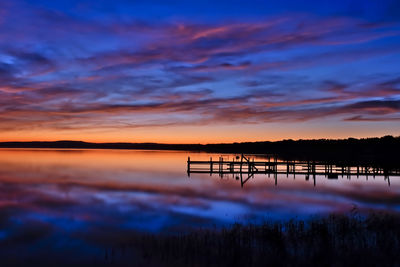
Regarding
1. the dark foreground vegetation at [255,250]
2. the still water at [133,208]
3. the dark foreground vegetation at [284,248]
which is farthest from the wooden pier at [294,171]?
the dark foreground vegetation at [255,250]

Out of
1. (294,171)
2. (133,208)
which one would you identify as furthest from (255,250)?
(294,171)

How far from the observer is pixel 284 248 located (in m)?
12.5

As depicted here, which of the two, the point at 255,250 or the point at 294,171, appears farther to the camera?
the point at 294,171

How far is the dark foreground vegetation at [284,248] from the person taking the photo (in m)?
11.2

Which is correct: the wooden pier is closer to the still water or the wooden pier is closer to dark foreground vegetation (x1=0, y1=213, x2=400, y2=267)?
the still water

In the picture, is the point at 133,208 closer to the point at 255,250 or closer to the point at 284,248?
the point at 255,250

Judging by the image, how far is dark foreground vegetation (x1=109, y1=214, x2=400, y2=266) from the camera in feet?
36.6

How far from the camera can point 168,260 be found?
11.8m

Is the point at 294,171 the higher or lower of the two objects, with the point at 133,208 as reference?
higher

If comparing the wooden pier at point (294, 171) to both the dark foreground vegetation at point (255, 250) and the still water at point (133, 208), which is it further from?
the dark foreground vegetation at point (255, 250)

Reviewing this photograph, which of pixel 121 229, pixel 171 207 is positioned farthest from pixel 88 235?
pixel 171 207

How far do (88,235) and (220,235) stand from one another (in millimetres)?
7063

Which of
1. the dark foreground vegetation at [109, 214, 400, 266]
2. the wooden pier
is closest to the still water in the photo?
the dark foreground vegetation at [109, 214, 400, 266]

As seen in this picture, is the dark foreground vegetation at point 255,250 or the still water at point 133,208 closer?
the dark foreground vegetation at point 255,250
